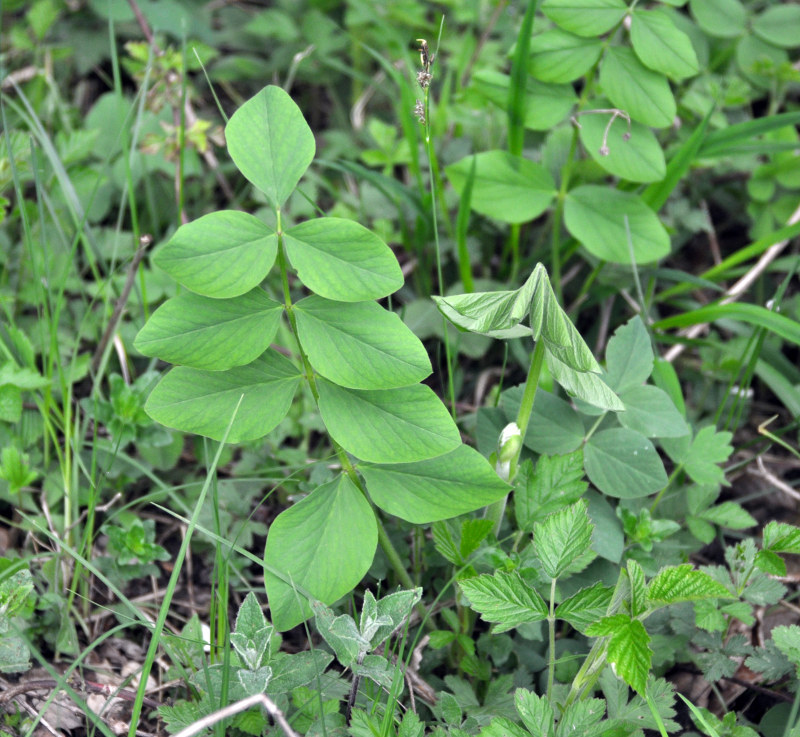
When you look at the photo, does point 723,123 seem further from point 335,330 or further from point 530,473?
point 335,330

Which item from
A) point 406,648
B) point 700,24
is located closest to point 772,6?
point 700,24

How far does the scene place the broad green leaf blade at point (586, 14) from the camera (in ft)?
6.66

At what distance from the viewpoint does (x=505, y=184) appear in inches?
90.7

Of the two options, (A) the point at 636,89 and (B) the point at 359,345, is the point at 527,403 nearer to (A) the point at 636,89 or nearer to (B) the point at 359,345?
(B) the point at 359,345

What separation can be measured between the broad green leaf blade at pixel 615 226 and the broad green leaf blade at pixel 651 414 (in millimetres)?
513

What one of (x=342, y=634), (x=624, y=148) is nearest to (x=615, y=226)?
(x=624, y=148)

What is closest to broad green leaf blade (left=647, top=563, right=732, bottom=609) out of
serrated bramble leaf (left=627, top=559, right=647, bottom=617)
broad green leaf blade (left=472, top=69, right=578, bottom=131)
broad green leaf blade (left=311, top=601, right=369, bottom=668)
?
serrated bramble leaf (left=627, top=559, right=647, bottom=617)

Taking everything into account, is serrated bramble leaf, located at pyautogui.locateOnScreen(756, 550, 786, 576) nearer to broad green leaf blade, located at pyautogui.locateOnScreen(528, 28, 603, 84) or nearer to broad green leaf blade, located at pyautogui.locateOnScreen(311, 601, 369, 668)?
broad green leaf blade, located at pyautogui.locateOnScreen(311, 601, 369, 668)

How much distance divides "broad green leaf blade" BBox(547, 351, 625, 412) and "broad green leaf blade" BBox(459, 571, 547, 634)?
0.39 m

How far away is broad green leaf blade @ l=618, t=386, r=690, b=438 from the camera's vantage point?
1.81 meters

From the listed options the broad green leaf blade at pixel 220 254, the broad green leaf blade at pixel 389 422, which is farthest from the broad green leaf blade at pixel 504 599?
the broad green leaf blade at pixel 220 254

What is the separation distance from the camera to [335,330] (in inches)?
58.2

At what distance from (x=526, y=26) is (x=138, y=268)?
53.7 inches

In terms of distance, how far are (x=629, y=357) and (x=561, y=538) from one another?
0.64 meters
